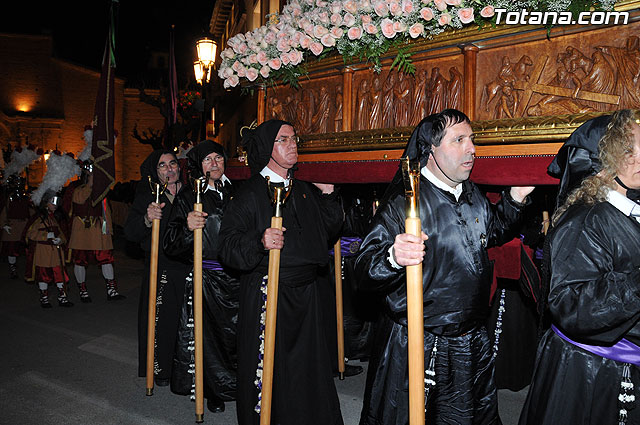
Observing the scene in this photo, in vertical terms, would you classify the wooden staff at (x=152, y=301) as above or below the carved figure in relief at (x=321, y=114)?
below

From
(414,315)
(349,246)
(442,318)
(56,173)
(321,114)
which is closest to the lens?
(414,315)

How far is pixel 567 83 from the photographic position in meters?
2.51

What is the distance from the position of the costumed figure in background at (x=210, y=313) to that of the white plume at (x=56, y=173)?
16.3 ft

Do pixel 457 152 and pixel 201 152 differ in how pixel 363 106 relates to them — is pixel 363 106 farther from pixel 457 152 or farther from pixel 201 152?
pixel 201 152

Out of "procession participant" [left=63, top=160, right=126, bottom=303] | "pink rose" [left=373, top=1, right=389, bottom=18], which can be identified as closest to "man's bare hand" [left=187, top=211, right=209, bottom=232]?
"pink rose" [left=373, top=1, right=389, bottom=18]

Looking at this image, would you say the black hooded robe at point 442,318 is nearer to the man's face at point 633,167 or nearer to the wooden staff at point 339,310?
the man's face at point 633,167

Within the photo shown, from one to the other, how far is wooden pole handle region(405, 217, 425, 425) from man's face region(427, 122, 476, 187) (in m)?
0.70

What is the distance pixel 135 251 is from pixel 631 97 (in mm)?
13684

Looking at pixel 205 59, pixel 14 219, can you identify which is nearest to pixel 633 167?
pixel 205 59

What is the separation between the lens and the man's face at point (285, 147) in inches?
132

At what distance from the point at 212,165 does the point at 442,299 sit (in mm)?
2660

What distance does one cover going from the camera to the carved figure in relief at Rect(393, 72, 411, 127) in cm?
314

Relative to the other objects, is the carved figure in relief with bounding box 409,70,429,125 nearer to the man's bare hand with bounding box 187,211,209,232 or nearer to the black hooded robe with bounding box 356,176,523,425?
the black hooded robe with bounding box 356,176,523,425

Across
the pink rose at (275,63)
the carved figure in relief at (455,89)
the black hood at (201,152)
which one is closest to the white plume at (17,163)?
the black hood at (201,152)
